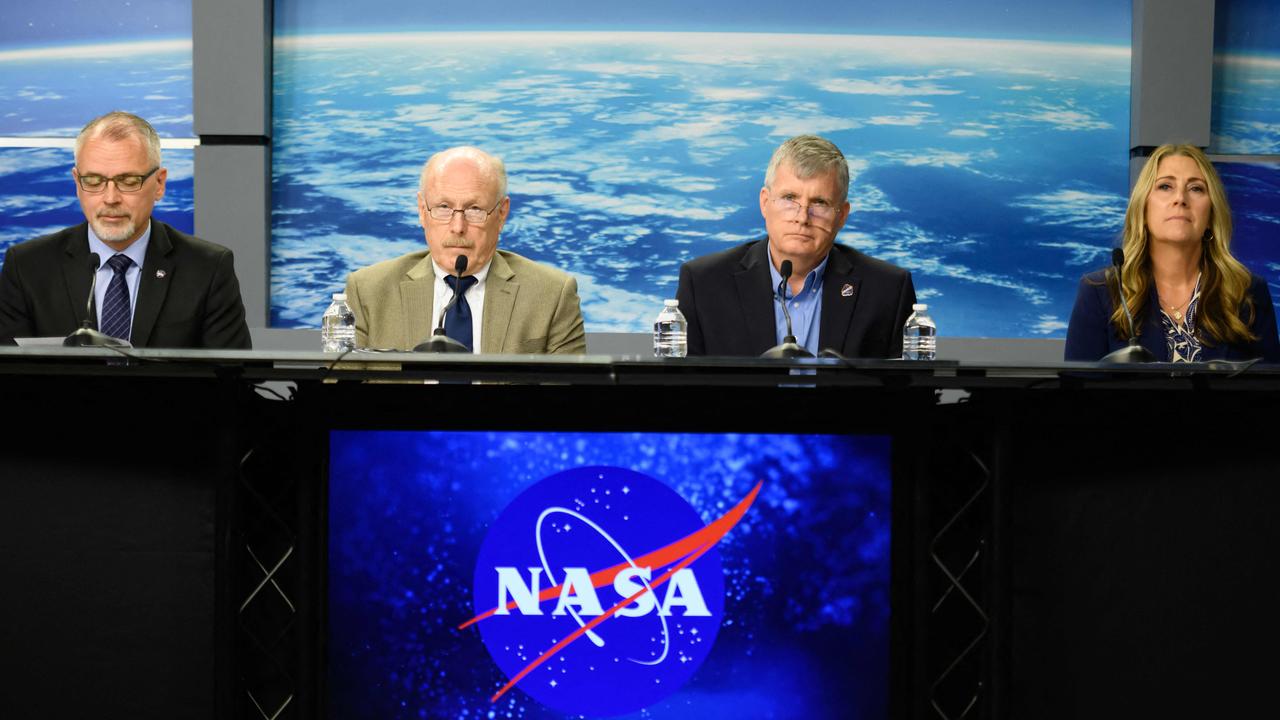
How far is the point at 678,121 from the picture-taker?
465 centimetres

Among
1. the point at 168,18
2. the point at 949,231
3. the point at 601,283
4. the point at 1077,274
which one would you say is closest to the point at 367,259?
the point at 601,283

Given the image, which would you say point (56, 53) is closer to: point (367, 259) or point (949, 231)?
point (367, 259)

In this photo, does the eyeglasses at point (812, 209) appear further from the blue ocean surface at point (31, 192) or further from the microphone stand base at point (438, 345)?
the blue ocean surface at point (31, 192)

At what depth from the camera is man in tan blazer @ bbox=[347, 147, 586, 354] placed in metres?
3.08

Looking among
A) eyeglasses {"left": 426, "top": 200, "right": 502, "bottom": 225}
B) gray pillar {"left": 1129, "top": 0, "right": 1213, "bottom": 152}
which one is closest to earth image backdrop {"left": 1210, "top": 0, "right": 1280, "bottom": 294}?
gray pillar {"left": 1129, "top": 0, "right": 1213, "bottom": 152}

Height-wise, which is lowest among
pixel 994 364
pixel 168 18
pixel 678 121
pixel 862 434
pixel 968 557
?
pixel 968 557

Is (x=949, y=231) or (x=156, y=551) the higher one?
(x=949, y=231)

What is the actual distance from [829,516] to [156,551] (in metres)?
1.26

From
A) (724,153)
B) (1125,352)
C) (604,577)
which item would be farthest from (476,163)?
(724,153)

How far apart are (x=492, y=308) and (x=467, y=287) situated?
→ 0.30ft

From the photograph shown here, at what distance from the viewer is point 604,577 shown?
87.3 inches

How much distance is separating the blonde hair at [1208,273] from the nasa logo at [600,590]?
133 centimetres

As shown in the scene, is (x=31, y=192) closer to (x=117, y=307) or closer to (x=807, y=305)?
(x=117, y=307)

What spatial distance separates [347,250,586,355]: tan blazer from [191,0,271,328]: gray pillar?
1.48m
